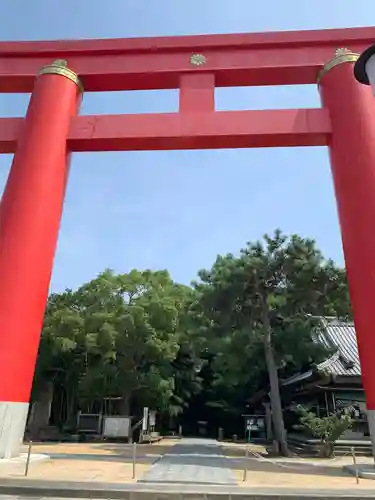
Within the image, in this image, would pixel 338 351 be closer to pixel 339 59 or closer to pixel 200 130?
pixel 339 59

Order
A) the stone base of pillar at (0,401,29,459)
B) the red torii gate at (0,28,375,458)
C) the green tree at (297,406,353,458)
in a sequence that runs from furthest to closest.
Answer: the green tree at (297,406,353,458), the red torii gate at (0,28,375,458), the stone base of pillar at (0,401,29,459)

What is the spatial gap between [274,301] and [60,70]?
397 inches

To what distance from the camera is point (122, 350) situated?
2084 centimetres

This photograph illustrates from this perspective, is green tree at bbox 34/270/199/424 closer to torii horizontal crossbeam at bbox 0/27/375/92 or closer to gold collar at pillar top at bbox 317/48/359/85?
torii horizontal crossbeam at bbox 0/27/375/92

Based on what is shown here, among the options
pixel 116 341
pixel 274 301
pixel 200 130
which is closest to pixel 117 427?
pixel 116 341

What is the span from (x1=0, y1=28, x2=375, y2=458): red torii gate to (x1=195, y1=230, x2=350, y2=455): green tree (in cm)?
601

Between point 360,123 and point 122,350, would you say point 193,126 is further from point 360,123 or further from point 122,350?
point 122,350

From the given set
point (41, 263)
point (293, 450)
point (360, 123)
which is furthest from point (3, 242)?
point (293, 450)

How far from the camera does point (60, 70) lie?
32.1 feet

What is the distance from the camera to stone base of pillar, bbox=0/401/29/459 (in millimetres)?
7129

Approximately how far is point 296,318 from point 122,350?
9.04 m

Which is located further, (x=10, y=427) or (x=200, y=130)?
(x=200, y=130)

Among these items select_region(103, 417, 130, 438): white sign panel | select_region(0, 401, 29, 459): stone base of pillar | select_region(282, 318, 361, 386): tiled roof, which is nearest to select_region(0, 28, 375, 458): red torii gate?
select_region(0, 401, 29, 459): stone base of pillar

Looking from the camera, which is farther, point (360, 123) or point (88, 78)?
point (88, 78)
